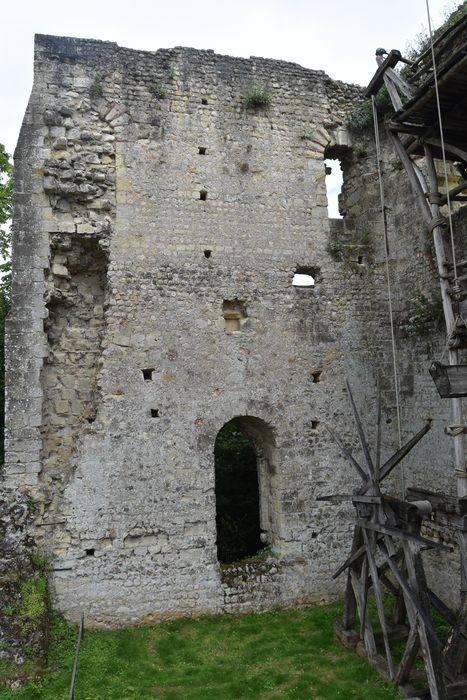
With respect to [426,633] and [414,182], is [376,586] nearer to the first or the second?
[426,633]

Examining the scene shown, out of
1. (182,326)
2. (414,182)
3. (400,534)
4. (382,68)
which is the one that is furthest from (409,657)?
(382,68)

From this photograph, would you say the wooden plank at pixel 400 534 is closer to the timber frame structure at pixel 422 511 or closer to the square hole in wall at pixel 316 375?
the timber frame structure at pixel 422 511

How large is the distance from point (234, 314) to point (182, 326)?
969mm

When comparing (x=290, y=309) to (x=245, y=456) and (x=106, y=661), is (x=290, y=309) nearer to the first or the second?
(x=245, y=456)

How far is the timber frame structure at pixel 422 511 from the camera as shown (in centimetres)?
598

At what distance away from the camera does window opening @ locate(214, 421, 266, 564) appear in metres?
11.8

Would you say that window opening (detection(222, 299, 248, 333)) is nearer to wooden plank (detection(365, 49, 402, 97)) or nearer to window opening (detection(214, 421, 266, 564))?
window opening (detection(214, 421, 266, 564))

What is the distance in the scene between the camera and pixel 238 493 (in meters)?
12.9

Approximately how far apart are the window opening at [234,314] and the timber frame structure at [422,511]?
3019 mm

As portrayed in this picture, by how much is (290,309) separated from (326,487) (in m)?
3.04

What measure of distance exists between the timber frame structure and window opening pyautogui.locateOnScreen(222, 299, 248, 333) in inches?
119

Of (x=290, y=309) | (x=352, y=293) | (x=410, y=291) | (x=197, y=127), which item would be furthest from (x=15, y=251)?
(x=410, y=291)

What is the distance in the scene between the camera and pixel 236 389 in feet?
29.6

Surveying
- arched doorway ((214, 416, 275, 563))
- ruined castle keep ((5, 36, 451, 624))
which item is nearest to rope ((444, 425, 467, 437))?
ruined castle keep ((5, 36, 451, 624))
